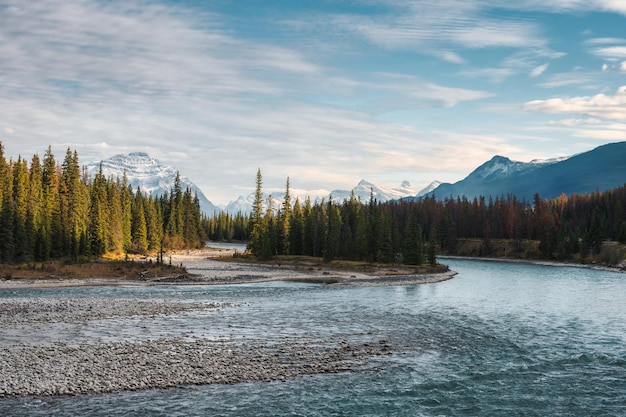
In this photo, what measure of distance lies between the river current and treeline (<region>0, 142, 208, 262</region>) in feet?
111

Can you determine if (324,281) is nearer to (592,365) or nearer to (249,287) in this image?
(249,287)

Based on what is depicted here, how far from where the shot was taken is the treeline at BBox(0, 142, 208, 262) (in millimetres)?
91625

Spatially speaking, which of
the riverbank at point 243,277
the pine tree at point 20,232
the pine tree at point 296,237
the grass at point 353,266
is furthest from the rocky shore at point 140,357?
the pine tree at point 296,237

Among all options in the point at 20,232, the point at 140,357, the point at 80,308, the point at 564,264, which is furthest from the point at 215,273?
the point at 564,264

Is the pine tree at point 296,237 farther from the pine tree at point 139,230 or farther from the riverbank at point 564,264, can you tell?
the riverbank at point 564,264

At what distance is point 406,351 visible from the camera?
3434cm

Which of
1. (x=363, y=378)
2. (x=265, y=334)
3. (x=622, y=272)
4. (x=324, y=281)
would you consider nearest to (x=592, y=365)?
(x=363, y=378)

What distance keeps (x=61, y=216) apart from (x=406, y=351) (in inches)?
3546

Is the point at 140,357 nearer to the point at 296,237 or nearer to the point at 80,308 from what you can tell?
the point at 80,308

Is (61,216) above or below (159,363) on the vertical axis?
above

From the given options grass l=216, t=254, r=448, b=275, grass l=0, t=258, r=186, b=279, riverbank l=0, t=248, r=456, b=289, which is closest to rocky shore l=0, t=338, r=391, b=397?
riverbank l=0, t=248, r=456, b=289

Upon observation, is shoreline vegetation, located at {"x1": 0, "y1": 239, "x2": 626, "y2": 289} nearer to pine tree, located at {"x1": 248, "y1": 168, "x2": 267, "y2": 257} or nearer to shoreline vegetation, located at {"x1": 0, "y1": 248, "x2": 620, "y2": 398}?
pine tree, located at {"x1": 248, "y1": 168, "x2": 267, "y2": 257}

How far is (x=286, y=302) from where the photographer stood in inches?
2247

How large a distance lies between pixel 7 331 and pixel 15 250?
62.0 metres
